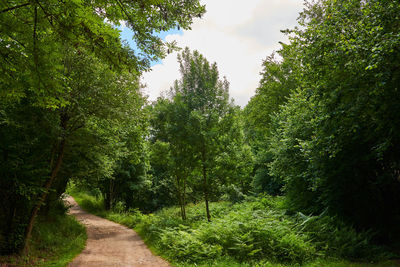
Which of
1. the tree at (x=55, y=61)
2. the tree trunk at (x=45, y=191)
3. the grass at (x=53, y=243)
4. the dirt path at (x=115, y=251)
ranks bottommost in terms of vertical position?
the dirt path at (x=115, y=251)

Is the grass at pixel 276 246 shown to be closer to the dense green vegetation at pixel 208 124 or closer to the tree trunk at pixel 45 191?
the dense green vegetation at pixel 208 124

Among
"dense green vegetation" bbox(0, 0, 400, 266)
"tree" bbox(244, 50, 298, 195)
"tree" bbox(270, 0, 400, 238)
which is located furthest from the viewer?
"tree" bbox(244, 50, 298, 195)

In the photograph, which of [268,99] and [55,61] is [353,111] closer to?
[55,61]

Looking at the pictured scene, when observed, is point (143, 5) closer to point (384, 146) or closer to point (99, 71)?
point (99, 71)

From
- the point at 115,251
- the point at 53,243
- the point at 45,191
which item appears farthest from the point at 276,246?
the point at 53,243

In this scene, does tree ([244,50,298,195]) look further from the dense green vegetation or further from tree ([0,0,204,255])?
tree ([0,0,204,255])

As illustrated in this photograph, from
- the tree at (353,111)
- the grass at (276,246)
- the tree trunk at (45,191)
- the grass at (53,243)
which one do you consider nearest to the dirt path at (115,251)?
the grass at (53,243)

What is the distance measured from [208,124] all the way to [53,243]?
Answer: 934 cm

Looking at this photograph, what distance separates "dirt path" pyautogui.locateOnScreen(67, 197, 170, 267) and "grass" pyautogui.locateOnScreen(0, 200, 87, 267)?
49 cm

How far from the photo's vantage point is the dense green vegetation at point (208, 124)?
458 centimetres

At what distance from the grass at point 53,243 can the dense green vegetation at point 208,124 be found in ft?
2.60

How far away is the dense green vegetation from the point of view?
4.58 m

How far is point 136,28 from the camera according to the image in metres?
5.38

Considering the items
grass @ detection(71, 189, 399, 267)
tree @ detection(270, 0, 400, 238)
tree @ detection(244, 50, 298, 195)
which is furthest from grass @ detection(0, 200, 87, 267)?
tree @ detection(244, 50, 298, 195)
